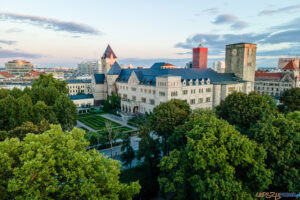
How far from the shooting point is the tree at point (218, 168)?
2167cm

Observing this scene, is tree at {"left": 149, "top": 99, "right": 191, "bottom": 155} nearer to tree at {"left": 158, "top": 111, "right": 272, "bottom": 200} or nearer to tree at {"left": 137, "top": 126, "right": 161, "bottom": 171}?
tree at {"left": 137, "top": 126, "right": 161, "bottom": 171}

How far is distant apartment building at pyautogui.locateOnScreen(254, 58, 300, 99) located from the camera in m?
107

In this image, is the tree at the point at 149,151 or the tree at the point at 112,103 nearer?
the tree at the point at 149,151

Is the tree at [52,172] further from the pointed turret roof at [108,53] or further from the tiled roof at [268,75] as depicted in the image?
the tiled roof at [268,75]

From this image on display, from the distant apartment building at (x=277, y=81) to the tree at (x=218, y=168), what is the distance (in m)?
103

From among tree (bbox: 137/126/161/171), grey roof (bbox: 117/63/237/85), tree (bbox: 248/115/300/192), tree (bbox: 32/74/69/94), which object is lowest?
tree (bbox: 137/126/161/171)

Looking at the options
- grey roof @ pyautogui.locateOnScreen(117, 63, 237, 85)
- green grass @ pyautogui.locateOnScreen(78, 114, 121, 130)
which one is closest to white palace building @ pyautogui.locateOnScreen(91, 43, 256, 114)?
grey roof @ pyautogui.locateOnScreen(117, 63, 237, 85)

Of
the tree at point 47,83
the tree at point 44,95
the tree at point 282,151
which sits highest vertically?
the tree at point 47,83

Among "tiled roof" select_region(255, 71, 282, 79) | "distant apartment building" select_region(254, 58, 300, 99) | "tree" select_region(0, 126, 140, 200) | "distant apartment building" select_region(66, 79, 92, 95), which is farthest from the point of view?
"distant apartment building" select_region(66, 79, 92, 95)

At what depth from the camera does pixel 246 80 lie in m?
87.3

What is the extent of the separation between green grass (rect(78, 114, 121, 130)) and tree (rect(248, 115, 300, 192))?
51360 mm

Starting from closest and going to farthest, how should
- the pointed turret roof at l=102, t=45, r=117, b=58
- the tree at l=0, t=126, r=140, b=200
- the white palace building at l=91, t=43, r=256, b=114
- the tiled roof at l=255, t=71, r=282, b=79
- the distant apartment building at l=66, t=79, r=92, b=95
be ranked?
the tree at l=0, t=126, r=140, b=200
the white palace building at l=91, t=43, r=256, b=114
the pointed turret roof at l=102, t=45, r=117, b=58
the tiled roof at l=255, t=71, r=282, b=79
the distant apartment building at l=66, t=79, r=92, b=95

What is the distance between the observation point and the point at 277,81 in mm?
112500

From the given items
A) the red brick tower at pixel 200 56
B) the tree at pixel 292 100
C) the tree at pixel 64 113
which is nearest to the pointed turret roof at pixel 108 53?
the red brick tower at pixel 200 56
